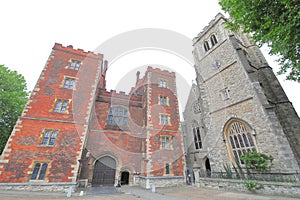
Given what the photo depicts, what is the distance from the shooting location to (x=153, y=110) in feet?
54.3

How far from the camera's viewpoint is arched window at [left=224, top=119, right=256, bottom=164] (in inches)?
434

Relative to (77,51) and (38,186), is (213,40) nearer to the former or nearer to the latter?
(77,51)

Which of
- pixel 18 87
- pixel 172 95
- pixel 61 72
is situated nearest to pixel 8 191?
pixel 61 72

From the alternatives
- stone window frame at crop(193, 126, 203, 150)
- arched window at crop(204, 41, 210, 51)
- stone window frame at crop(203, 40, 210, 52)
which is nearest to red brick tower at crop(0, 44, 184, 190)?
stone window frame at crop(193, 126, 203, 150)

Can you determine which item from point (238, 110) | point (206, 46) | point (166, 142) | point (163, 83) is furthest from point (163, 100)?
point (206, 46)

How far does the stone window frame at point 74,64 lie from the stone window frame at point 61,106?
4341 millimetres

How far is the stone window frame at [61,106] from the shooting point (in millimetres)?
12675

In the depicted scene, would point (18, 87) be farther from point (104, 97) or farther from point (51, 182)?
point (51, 182)

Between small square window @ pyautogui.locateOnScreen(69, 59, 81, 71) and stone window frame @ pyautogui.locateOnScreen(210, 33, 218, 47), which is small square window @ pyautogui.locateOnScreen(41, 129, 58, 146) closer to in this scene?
small square window @ pyautogui.locateOnScreen(69, 59, 81, 71)

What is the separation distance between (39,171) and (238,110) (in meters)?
17.7

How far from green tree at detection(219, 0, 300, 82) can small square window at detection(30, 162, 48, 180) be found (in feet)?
57.4

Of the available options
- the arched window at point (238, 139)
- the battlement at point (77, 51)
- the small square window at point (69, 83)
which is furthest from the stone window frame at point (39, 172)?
the arched window at point (238, 139)

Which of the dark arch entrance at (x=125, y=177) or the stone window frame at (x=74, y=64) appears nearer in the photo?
the dark arch entrance at (x=125, y=177)

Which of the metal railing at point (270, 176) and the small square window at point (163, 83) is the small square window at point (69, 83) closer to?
the small square window at point (163, 83)
